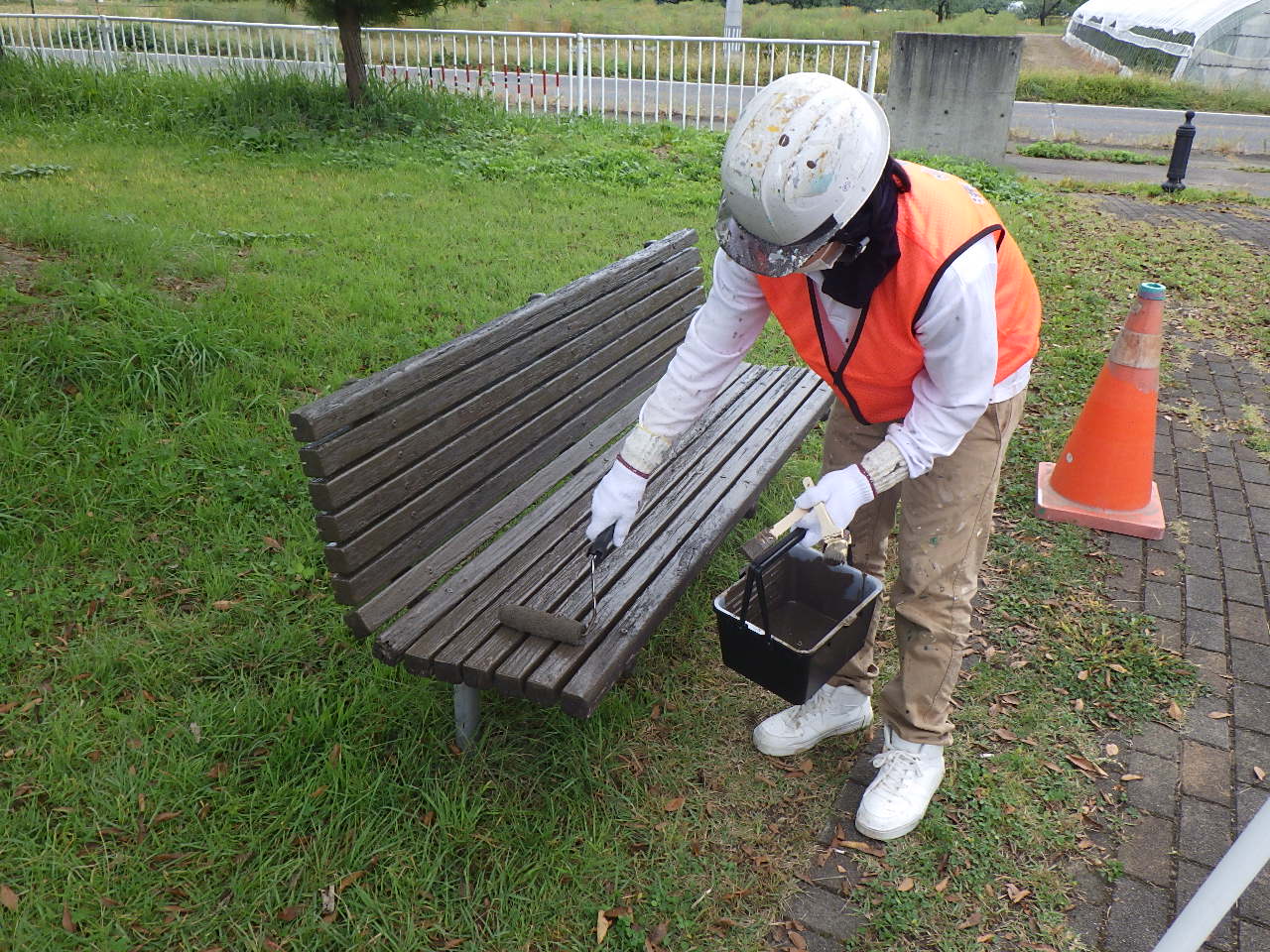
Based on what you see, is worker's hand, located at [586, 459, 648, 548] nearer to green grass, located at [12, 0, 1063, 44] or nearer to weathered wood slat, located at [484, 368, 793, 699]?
weathered wood slat, located at [484, 368, 793, 699]

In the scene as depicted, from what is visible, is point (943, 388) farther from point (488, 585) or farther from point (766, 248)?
point (488, 585)

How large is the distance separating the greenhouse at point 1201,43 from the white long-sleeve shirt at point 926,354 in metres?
24.6

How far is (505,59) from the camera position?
12.9m

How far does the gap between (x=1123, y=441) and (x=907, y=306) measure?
8.00ft

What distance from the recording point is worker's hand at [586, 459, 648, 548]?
2447 millimetres

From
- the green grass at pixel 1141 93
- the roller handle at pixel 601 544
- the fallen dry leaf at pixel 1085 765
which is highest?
the roller handle at pixel 601 544

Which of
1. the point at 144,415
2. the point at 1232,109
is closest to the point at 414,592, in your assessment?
the point at 144,415

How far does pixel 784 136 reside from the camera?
179 centimetres

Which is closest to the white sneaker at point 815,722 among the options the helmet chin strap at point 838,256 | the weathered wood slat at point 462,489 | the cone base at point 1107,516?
the weathered wood slat at point 462,489

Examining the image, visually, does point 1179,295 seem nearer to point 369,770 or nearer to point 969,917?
point 969,917

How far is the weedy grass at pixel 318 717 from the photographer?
7.52 feet

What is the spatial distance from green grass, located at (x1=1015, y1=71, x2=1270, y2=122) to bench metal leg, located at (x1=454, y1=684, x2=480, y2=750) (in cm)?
2170

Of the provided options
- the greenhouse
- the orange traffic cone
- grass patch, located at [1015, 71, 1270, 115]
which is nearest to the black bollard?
the orange traffic cone

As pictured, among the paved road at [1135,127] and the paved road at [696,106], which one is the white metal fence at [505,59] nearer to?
the paved road at [696,106]
